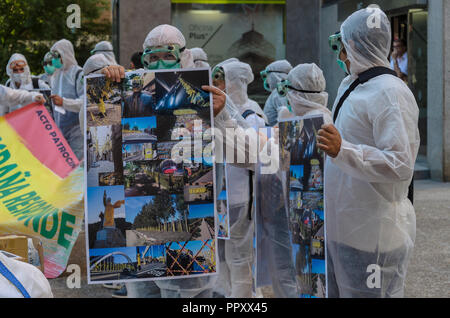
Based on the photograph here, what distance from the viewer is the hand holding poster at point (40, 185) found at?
577 centimetres

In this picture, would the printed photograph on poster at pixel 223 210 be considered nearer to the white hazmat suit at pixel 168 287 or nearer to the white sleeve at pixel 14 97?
the white hazmat suit at pixel 168 287

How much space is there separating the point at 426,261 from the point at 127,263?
4.23 meters

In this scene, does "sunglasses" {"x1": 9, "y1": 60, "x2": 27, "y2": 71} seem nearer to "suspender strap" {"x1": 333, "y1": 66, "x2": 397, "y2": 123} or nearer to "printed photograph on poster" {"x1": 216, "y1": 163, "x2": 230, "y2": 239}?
"printed photograph on poster" {"x1": 216, "y1": 163, "x2": 230, "y2": 239}

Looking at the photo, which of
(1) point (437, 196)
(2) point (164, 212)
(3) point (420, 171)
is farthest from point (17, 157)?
(3) point (420, 171)

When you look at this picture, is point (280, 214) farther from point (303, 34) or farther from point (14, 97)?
point (303, 34)

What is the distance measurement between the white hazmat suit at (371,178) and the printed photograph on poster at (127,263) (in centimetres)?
86

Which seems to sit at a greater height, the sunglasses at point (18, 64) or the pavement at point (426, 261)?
the sunglasses at point (18, 64)

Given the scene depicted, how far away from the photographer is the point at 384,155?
9.77ft

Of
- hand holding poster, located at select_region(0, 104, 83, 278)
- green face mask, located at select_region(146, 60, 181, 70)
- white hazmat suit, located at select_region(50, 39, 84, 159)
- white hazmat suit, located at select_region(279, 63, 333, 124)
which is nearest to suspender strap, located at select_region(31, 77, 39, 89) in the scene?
white hazmat suit, located at select_region(50, 39, 84, 159)

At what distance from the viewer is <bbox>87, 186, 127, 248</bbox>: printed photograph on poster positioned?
3.06 m

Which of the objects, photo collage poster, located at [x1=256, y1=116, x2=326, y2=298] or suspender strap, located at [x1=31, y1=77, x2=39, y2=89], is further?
suspender strap, located at [x1=31, y1=77, x2=39, y2=89]

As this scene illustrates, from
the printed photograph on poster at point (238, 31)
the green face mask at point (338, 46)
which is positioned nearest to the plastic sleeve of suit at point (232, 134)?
the green face mask at point (338, 46)

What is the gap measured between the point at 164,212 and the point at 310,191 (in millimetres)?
773

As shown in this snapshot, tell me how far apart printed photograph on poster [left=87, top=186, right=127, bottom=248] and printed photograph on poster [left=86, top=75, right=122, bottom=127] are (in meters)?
0.31
